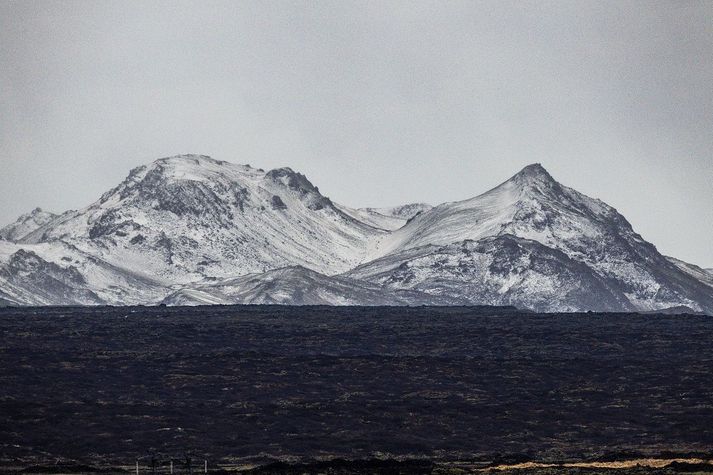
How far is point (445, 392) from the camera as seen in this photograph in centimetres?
17712

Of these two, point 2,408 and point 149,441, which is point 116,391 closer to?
point 2,408

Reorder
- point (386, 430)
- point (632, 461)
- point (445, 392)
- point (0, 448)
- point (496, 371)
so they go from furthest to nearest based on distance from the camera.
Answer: point (496, 371)
point (445, 392)
point (386, 430)
point (0, 448)
point (632, 461)

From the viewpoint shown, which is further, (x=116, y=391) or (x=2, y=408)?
(x=116, y=391)

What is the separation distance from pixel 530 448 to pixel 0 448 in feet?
155

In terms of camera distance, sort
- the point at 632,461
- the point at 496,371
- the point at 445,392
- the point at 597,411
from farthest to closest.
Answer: the point at 496,371 → the point at 445,392 → the point at 597,411 → the point at 632,461

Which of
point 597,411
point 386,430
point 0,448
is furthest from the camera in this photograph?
point 597,411

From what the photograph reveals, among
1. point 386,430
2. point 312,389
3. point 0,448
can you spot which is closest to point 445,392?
point 312,389

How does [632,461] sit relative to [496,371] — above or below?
below

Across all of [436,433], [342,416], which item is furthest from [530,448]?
[342,416]

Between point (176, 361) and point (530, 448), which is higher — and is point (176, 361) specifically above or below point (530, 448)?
above

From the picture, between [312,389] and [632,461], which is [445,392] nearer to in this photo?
[312,389]

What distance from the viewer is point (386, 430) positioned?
152m

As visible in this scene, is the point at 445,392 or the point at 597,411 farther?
the point at 445,392

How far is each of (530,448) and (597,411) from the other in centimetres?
2273
